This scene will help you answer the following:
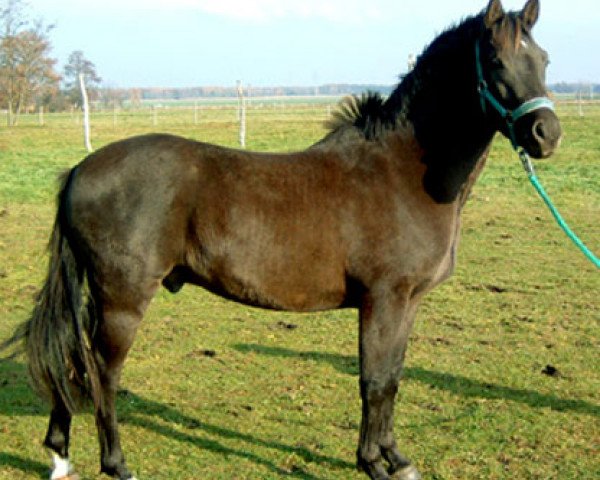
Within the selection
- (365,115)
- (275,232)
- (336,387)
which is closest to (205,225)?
(275,232)

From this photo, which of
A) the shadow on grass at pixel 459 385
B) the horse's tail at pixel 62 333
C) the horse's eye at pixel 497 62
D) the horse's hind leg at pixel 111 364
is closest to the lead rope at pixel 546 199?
the horse's eye at pixel 497 62

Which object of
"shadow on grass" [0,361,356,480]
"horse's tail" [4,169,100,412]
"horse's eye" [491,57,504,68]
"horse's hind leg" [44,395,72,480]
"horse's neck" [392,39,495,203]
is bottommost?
"shadow on grass" [0,361,356,480]

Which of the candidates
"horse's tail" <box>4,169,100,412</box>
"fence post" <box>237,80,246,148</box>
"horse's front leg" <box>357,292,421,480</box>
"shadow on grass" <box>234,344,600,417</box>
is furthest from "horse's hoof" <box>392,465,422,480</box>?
"fence post" <box>237,80,246,148</box>

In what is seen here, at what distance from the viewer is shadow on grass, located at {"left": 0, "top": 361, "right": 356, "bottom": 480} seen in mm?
4129

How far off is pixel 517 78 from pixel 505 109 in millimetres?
146

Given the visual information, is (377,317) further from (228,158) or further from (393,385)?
(228,158)

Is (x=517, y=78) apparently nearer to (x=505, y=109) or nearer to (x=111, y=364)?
(x=505, y=109)

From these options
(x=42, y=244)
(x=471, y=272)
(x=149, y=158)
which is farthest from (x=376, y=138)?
(x=42, y=244)

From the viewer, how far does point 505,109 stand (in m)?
3.48

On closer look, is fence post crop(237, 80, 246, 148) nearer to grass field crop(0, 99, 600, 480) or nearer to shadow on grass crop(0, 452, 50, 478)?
grass field crop(0, 99, 600, 480)

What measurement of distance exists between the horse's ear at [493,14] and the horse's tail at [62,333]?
2.12 metres

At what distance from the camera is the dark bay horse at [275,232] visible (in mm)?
3656

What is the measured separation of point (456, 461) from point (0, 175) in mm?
14641

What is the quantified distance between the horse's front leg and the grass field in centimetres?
23
